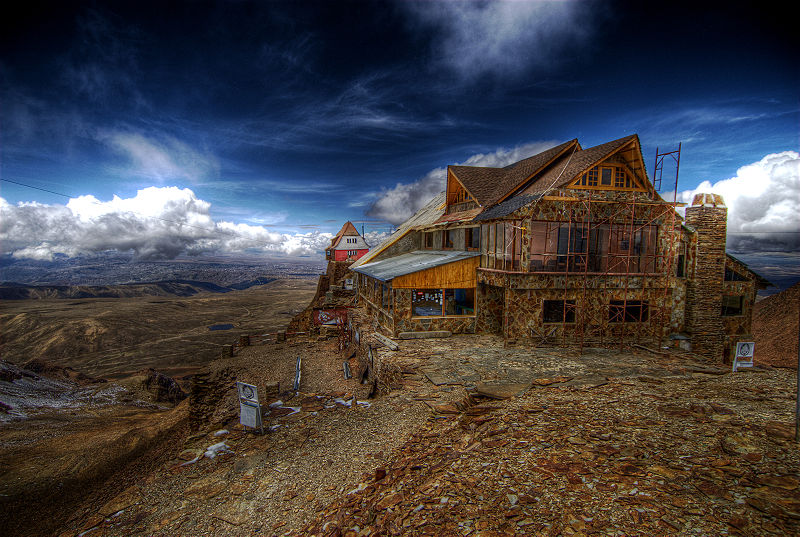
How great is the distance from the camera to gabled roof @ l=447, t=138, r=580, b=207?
63.1 ft

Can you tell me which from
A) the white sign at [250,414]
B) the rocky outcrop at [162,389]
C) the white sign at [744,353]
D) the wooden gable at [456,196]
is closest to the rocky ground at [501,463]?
the white sign at [250,414]

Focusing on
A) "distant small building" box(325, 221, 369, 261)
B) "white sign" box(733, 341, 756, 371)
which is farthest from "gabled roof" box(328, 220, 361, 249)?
"white sign" box(733, 341, 756, 371)

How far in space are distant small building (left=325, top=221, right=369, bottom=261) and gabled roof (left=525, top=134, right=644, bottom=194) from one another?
36920 mm

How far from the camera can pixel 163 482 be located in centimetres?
807

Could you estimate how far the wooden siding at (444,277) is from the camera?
16359mm

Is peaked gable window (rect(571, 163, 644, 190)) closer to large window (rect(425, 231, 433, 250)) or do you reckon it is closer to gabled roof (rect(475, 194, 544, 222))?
gabled roof (rect(475, 194, 544, 222))

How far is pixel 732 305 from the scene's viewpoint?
804 inches

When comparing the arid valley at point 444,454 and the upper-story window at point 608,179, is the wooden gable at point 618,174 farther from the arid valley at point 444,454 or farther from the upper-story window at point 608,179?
the arid valley at point 444,454

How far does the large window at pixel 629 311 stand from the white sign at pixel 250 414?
1520 cm

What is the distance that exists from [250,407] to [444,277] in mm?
10305

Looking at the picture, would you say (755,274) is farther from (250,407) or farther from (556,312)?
(250,407)

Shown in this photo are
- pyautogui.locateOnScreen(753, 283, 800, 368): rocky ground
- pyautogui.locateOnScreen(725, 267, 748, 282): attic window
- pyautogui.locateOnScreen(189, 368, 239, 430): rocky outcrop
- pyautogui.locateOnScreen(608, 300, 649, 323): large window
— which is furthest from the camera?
pyautogui.locateOnScreen(753, 283, 800, 368): rocky ground

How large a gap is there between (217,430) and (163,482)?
2572 millimetres

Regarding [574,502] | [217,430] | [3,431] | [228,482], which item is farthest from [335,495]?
[3,431]
